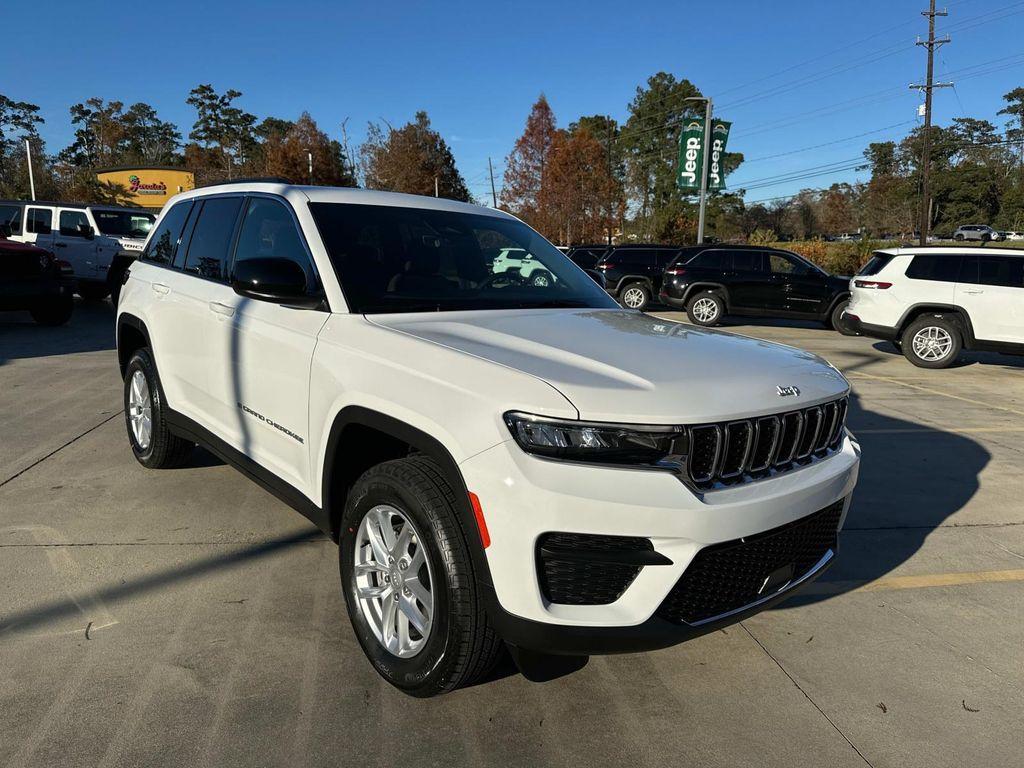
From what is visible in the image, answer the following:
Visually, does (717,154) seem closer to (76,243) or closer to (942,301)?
(942,301)

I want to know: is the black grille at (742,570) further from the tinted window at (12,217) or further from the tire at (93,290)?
the tinted window at (12,217)

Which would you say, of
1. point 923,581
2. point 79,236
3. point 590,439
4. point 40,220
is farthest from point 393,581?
point 40,220

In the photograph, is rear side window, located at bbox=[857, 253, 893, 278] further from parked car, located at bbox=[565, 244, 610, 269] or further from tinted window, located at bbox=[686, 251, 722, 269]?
parked car, located at bbox=[565, 244, 610, 269]

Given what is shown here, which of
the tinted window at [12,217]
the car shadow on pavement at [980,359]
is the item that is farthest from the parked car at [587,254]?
the tinted window at [12,217]

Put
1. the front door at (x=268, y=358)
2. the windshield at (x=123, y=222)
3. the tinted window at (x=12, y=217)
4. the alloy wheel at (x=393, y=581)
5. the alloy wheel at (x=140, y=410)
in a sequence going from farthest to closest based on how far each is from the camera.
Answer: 1. the windshield at (x=123, y=222)
2. the tinted window at (x=12, y=217)
3. the alloy wheel at (x=140, y=410)
4. the front door at (x=268, y=358)
5. the alloy wheel at (x=393, y=581)

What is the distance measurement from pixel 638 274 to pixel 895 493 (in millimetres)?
13401

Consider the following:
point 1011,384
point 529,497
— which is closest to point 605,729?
point 529,497

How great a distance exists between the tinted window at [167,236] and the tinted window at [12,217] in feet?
43.0

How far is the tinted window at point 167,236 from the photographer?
4.68m

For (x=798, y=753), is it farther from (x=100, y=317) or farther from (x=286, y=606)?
(x=100, y=317)

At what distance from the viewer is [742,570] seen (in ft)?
7.75

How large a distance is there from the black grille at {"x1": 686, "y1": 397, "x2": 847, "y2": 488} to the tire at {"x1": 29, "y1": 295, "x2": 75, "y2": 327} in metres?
12.5

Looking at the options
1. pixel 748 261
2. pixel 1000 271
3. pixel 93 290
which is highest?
pixel 748 261

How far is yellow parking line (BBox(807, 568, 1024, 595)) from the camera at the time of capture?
3561 mm
